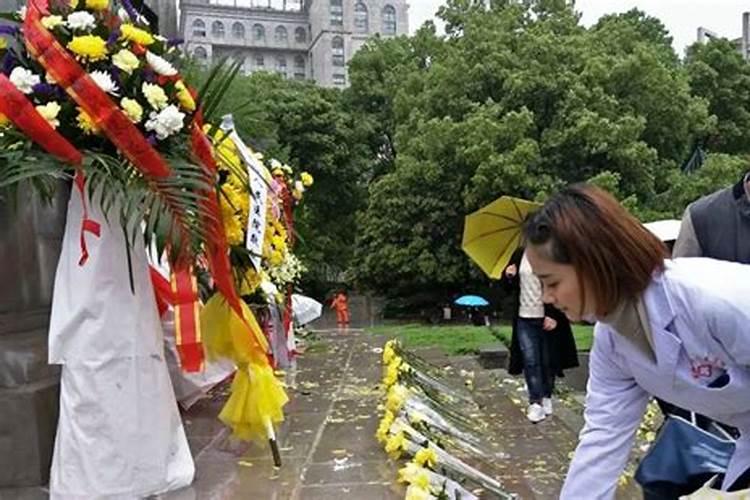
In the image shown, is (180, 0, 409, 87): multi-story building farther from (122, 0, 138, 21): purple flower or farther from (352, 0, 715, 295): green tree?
(122, 0, 138, 21): purple flower

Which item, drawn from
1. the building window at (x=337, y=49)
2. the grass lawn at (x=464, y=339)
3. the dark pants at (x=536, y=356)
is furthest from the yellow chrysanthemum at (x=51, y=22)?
the building window at (x=337, y=49)

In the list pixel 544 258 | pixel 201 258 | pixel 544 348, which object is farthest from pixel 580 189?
pixel 544 348

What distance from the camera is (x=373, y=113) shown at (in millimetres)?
30094

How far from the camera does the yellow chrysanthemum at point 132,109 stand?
11.2 feet

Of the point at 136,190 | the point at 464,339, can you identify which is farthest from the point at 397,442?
the point at 464,339

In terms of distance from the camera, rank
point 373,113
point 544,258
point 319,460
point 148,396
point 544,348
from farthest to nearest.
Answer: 1. point 373,113
2. point 544,348
3. point 319,460
4. point 148,396
5. point 544,258

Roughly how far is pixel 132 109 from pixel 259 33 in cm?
7208

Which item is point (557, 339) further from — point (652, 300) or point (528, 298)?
point (652, 300)

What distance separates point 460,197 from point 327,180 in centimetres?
778

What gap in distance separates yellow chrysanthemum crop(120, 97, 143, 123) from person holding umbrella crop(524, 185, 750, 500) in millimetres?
2209

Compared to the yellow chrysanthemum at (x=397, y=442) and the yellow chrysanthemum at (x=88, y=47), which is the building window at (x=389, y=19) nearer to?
the yellow chrysanthemum at (x=397, y=442)

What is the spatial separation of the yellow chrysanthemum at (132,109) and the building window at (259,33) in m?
71.6

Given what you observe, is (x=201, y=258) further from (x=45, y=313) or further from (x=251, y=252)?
(x=45, y=313)

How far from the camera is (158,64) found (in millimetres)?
3607
